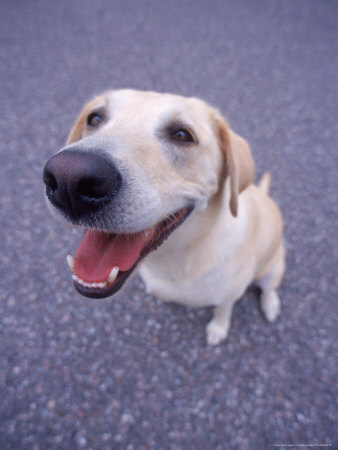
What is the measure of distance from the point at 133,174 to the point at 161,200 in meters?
0.20

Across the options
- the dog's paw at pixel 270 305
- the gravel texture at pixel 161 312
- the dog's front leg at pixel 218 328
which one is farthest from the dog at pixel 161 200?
the dog's paw at pixel 270 305

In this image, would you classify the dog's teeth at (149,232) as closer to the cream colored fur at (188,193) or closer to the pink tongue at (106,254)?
the pink tongue at (106,254)

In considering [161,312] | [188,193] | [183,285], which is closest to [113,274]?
[188,193]

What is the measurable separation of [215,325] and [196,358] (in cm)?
30

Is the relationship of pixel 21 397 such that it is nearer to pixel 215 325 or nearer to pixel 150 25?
pixel 215 325

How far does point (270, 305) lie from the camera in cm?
261

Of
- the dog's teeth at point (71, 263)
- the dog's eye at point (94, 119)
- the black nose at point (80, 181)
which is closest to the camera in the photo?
the black nose at point (80, 181)

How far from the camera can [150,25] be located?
5680 mm

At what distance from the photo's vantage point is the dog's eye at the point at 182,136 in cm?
158

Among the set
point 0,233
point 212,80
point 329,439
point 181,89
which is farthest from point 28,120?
point 329,439

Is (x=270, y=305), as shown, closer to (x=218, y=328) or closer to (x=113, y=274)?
(x=218, y=328)

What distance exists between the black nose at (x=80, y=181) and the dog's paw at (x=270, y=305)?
1.98 meters

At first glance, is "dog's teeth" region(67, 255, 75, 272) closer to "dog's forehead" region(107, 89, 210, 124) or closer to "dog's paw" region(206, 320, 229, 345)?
"dog's forehead" region(107, 89, 210, 124)

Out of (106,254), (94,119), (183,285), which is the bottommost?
(183,285)
